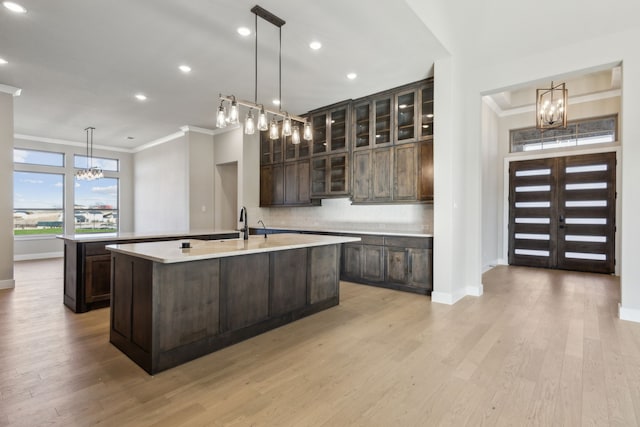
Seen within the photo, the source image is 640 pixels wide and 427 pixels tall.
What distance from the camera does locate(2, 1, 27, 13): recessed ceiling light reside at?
2.95m

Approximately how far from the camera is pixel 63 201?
8.61m

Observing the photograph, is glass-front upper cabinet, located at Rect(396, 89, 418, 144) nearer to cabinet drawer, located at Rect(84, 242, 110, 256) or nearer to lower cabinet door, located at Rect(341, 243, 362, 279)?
lower cabinet door, located at Rect(341, 243, 362, 279)

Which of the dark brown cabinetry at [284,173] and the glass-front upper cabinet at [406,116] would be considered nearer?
the glass-front upper cabinet at [406,116]

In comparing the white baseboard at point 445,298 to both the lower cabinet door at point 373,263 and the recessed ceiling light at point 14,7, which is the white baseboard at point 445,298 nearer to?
the lower cabinet door at point 373,263

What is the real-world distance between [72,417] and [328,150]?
493 cm

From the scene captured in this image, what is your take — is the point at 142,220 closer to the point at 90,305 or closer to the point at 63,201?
the point at 63,201

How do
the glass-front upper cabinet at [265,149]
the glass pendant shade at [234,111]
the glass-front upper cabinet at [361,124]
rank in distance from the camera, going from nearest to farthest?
the glass pendant shade at [234,111] < the glass-front upper cabinet at [361,124] < the glass-front upper cabinet at [265,149]

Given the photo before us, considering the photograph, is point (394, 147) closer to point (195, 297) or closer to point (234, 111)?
point (234, 111)

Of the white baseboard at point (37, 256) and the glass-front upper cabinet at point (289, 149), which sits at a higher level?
the glass-front upper cabinet at point (289, 149)

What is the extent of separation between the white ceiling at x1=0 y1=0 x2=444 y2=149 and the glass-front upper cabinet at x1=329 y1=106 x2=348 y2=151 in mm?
268

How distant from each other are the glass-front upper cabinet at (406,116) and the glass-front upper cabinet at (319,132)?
1500 millimetres

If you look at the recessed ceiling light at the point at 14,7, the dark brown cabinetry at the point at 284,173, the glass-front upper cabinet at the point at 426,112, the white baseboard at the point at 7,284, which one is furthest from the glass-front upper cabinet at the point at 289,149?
the white baseboard at the point at 7,284

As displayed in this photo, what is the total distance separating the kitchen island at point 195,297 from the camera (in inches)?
93.4

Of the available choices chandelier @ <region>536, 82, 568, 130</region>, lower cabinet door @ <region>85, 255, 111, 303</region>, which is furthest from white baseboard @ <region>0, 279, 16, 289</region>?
chandelier @ <region>536, 82, 568, 130</region>
